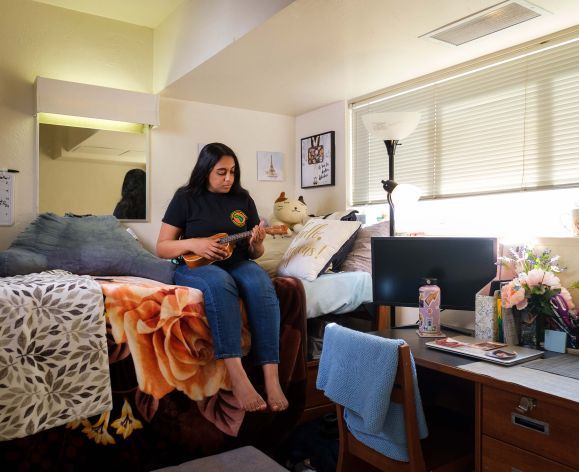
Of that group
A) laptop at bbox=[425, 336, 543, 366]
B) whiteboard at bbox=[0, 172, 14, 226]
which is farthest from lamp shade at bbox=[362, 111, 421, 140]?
whiteboard at bbox=[0, 172, 14, 226]

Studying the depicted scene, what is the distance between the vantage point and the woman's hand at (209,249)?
221 centimetres

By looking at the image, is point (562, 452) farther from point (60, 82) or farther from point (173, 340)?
point (60, 82)

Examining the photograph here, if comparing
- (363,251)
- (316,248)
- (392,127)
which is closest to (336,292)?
(316,248)

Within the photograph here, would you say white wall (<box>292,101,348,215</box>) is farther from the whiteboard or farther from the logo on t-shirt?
the whiteboard

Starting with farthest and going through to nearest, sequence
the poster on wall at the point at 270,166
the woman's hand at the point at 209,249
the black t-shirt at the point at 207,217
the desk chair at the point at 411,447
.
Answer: the poster on wall at the point at 270,166 < the black t-shirt at the point at 207,217 < the woman's hand at the point at 209,249 < the desk chair at the point at 411,447

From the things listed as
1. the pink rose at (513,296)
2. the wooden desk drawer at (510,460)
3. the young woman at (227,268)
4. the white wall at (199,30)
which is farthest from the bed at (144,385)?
the white wall at (199,30)

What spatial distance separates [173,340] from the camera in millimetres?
2021

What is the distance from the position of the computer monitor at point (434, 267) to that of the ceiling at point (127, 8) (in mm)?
2134

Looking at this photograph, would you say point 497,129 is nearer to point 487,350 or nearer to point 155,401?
point 487,350

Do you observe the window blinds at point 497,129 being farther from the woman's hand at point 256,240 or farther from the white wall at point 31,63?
the white wall at point 31,63

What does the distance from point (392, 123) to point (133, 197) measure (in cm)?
177

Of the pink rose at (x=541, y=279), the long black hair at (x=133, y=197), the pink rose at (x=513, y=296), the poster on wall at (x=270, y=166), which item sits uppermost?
the poster on wall at (x=270, y=166)

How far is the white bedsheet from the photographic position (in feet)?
8.03

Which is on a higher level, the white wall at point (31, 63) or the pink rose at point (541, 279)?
the white wall at point (31, 63)
